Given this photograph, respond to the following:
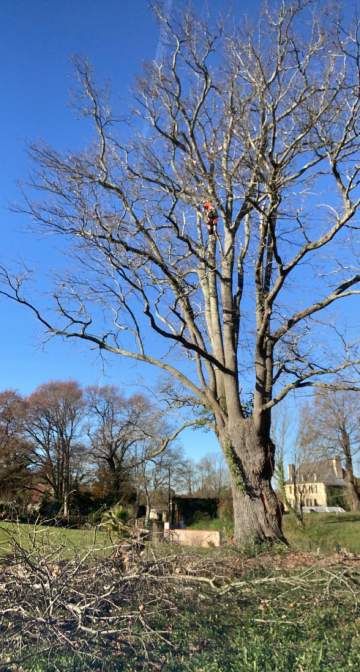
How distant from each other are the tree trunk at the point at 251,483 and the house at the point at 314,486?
1620 centimetres

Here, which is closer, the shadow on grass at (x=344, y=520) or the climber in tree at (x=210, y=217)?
the climber in tree at (x=210, y=217)

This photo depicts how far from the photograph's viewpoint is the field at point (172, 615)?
3.86m

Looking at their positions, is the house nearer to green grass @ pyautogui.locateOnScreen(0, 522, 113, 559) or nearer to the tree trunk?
the tree trunk

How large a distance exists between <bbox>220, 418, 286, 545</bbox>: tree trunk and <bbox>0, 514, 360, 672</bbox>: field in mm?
3631

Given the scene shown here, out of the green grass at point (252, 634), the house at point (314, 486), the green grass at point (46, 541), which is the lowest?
the green grass at point (252, 634)

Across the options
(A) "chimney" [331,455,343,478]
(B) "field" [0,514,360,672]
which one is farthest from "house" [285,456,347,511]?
(B) "field" [0,514,360,672]

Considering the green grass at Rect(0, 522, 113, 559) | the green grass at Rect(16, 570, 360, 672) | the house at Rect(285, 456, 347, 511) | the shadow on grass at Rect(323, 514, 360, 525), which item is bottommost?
the green grass at Rect(16, 570, 360, 672)

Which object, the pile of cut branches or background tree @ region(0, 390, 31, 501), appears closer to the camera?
the pile of cut branches

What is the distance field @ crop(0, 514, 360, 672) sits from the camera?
3.86m

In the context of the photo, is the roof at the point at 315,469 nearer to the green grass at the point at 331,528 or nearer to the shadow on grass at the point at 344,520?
the shadow on grass at the point at 344,520

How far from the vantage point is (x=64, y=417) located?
47.9 meters

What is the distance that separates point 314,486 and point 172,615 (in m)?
38.6

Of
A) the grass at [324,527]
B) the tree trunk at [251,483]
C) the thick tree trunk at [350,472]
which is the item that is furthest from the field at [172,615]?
the thick tree trunk at [350,472]

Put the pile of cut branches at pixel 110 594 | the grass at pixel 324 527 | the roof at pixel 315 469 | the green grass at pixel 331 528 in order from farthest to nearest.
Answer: the roof at pixel 315 469 → the green grass at pixel 331 528 → the grass at pixel 324 527 → the pile of cut branches at pixel 110 594
